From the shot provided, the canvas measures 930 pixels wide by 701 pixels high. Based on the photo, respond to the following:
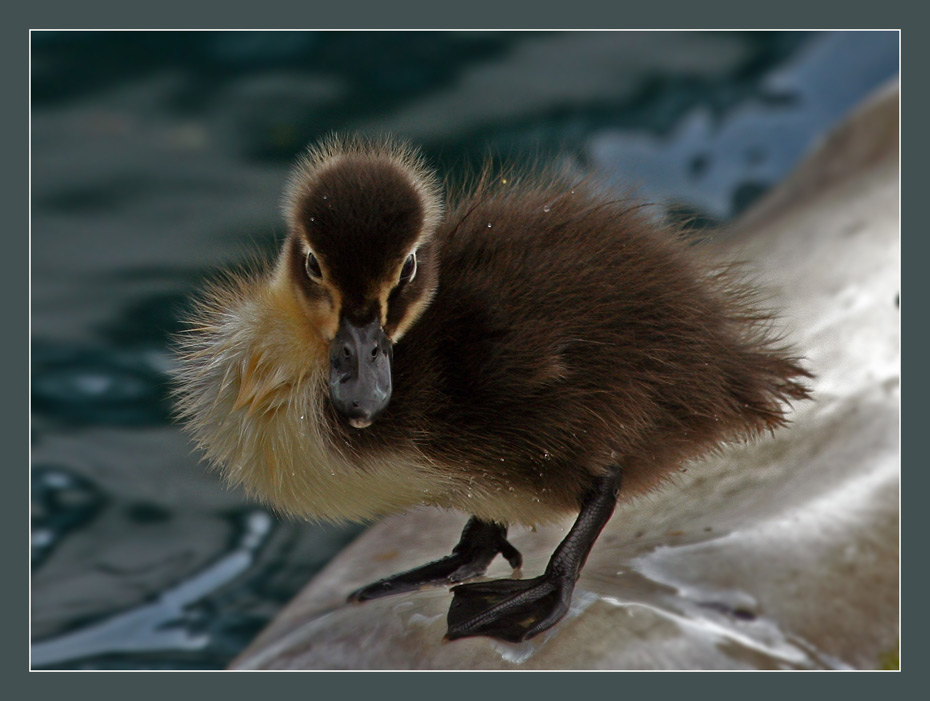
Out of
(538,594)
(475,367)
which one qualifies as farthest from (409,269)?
(538,594)

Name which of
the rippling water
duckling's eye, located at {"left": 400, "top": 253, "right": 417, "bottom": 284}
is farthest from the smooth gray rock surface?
duckling's eye, located at {"left": 400, "top": 253, "right": 417, "bottom": 284}

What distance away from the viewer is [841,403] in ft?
Result: 7.05

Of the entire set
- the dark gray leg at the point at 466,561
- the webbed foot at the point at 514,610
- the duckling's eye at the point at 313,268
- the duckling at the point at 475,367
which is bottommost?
the webbed foot at the point at 514,610

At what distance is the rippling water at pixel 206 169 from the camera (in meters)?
2.48

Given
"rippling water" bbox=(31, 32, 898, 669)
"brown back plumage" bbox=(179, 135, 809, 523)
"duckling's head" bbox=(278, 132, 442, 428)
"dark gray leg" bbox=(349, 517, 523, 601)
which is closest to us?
"duckling's head" bbox=(278, 132, 442, 428)

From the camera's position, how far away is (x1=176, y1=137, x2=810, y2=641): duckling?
5.01ft

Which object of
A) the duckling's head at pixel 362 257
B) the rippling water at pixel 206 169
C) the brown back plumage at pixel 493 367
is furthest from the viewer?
the rippling water at pixel 206 169

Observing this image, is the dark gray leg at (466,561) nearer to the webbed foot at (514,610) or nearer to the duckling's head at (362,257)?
the webbed foot at (514,610)

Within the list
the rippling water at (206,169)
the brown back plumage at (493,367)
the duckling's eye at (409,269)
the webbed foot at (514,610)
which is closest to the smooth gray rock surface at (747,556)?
the webbed foot at (514,610)

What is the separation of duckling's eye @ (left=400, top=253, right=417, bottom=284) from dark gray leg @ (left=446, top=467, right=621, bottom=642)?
449 millimetres

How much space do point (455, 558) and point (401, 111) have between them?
6.05 ft

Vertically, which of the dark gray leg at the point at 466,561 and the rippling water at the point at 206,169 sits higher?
the rippling water at the point at 206,169

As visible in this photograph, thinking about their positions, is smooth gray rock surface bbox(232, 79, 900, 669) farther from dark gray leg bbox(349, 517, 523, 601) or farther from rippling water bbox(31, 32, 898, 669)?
rippling water bbox(31, 32, 898, 669)

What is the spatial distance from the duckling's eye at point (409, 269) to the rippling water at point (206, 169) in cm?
70
